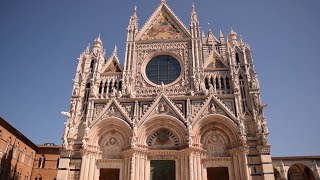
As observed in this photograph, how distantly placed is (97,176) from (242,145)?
10230 mm

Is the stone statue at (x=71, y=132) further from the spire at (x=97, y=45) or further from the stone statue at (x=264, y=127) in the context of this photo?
the stone statue at (x=264, y=127)

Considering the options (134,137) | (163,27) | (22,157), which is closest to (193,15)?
(163,27)

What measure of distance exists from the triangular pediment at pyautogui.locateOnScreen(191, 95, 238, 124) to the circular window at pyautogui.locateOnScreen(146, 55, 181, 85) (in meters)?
3.83

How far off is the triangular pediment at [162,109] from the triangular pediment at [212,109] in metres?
1.17

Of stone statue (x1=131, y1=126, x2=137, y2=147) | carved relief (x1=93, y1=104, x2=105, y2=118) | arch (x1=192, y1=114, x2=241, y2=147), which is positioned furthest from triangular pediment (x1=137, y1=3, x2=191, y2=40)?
stone statue (x1=131, y1=126, x2=137, y2=147)

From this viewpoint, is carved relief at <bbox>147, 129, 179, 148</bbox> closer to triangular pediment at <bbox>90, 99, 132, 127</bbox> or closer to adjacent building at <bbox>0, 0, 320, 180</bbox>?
adjacent building at <bbox>0, 0, 320, 180</bbox>

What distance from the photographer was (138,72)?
23.5 metres

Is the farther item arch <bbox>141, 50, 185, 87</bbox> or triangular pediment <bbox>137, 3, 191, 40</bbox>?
triangular pediment <bbox>137, 3, 191, 40</bbox>

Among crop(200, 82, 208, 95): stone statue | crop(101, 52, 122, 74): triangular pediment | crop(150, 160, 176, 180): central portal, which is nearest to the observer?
crop(150, 160, 176, 180): central portal

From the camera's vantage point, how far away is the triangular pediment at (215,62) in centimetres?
2319

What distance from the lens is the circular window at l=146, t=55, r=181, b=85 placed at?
23406 mm

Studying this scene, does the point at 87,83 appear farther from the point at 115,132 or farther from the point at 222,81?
the point at 222,81

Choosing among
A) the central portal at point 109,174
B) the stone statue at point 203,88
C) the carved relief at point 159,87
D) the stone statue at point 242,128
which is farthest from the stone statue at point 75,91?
the stone statue at point 242,128

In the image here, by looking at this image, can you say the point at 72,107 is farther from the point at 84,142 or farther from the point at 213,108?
the point at 213,108
